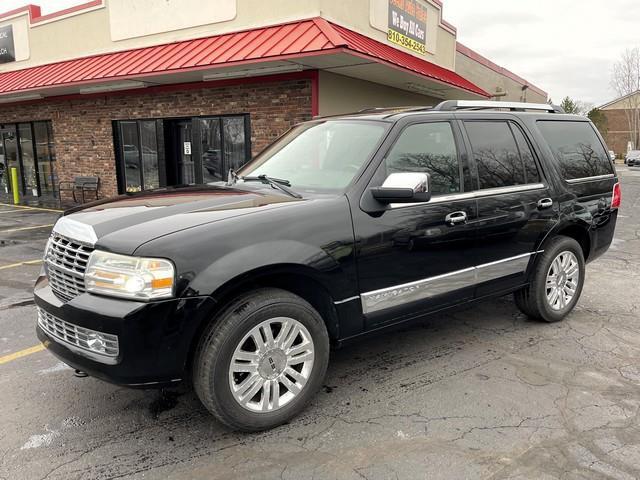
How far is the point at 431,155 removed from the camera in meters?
3.74

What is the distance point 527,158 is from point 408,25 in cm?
946

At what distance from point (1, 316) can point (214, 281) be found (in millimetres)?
3598

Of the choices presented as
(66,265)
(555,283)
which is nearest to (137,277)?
(66,265)

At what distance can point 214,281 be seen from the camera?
263cm

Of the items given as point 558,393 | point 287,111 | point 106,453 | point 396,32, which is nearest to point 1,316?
point 106,453

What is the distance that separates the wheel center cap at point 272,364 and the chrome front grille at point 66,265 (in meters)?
1.05

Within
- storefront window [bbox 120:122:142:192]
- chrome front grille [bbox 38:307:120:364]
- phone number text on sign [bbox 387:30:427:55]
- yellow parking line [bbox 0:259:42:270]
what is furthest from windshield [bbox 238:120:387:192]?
storefront window [bbox 120:122:142:192]

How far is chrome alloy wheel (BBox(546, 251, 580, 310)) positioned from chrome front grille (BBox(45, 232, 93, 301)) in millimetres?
3775

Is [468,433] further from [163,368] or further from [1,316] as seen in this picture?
[1,316]

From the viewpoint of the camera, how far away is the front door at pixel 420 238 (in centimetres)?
328

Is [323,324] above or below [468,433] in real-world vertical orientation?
above

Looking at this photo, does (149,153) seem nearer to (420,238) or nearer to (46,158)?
(46,158)

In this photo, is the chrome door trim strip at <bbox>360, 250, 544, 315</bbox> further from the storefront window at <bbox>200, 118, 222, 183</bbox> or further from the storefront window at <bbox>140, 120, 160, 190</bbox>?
the storefront window at <bbox>140, 120, 160, 190</bbox>

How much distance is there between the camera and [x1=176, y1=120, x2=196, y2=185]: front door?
1207 cm
